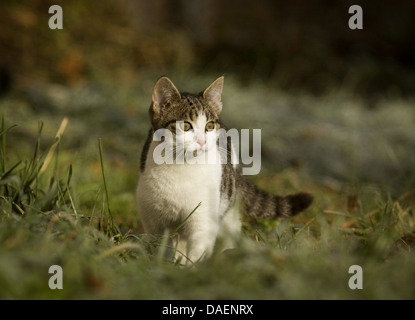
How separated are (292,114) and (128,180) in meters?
2.32

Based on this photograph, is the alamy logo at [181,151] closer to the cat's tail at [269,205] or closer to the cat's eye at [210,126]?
the cat's eye at [210,126]

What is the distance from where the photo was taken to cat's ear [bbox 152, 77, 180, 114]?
1.92 metres

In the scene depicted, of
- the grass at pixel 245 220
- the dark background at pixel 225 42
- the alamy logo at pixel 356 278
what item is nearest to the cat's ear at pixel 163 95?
the grass at pixel 245 220

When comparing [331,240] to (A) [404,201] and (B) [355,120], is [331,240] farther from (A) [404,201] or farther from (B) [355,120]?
(B) [355,120]

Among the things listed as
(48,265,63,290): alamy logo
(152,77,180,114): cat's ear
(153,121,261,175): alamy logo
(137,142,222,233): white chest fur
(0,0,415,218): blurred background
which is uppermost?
(0,0,415,218): blurred background

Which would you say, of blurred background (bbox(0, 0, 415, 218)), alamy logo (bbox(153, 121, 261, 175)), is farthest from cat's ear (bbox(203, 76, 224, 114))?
blurred background (bbox(0, 0, 415, 218))

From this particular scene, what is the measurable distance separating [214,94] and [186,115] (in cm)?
20

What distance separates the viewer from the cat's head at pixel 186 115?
1.87 metres

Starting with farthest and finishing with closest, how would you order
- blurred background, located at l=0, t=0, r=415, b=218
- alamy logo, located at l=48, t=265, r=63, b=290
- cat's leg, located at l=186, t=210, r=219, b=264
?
blurred background, located at l=0, t=0, r=415, b=218 < cat's leg, located at l=186, t=210, r=219, b=264 < alamy logo, located at l=48, t=265, r=63, b=290

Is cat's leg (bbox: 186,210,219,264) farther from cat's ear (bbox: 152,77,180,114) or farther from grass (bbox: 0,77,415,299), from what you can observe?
cat's ear (bbox: 152,77,180,114)

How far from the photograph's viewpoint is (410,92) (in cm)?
724

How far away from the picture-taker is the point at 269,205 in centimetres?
222

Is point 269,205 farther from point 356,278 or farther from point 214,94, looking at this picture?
point 356,278

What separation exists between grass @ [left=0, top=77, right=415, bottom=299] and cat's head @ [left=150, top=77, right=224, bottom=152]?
32cm
